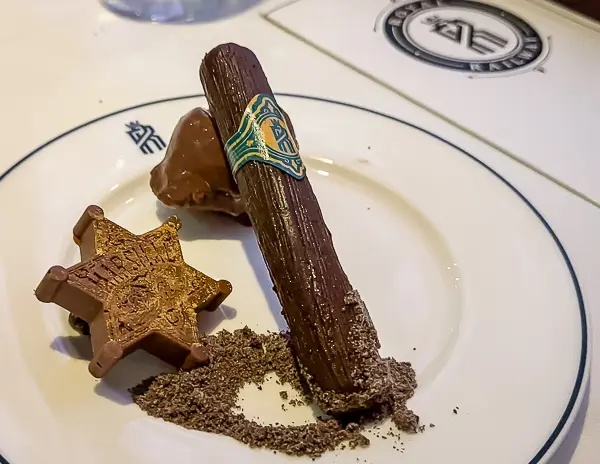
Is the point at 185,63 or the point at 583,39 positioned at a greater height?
the point at 583,39

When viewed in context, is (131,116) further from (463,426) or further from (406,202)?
(463,426)

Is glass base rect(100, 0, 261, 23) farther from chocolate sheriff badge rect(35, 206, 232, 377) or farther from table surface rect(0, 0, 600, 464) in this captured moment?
chocolate sheriff badge rect(35, 206, 232, 377)

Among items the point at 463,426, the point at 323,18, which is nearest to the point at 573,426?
the point at 463,426

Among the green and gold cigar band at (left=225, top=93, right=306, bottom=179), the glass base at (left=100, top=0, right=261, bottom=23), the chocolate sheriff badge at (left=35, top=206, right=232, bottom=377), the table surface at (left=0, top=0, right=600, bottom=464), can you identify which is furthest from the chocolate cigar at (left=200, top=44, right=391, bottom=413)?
the glass base at (left=100, top=0, right=261, bottom=23)

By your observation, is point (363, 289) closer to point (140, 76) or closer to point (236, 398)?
point (236, 398)

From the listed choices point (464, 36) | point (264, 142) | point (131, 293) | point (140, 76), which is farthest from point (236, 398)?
point (464, 36)

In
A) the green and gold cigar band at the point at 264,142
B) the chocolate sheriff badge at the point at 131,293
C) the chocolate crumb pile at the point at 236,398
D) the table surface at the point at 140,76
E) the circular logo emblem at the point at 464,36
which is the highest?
the circular logo emblem at the point at 464,36

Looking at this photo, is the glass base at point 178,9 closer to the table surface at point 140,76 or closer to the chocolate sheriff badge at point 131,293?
the table surface at point 140,76

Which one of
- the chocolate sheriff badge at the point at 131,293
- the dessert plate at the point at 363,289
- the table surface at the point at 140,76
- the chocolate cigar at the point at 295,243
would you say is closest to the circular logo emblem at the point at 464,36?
the table surface at the point at 140,76
